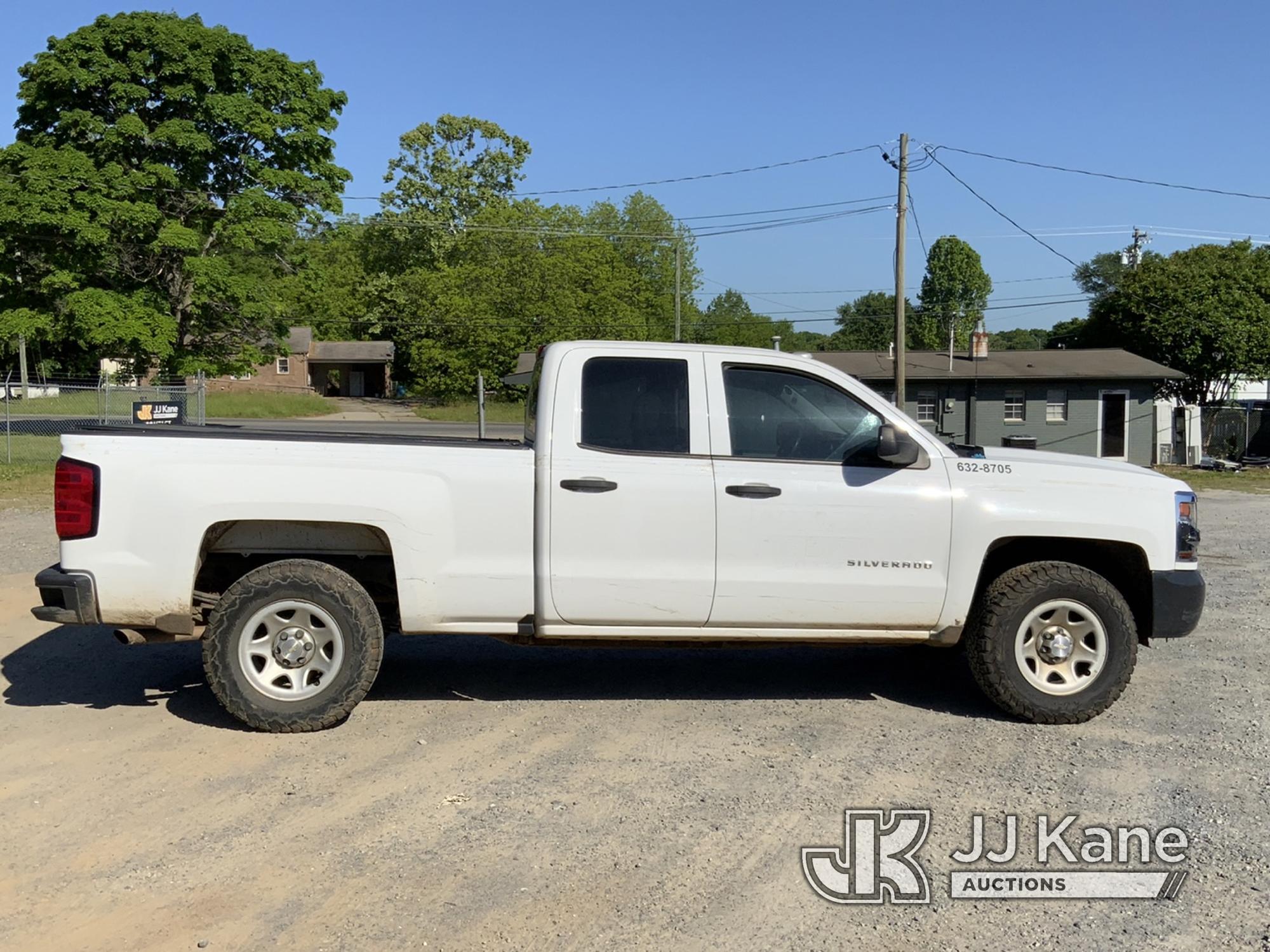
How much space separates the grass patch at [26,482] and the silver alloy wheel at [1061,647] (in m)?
16.1

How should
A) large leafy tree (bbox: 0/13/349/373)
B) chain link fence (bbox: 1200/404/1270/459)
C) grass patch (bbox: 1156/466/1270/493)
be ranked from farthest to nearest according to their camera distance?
chain link fence (bbox: 1200/404/1270/459) → large leafy tree (bbox: 0/13/349/373) → grass patch (bbox: 1156/466/1270/493)

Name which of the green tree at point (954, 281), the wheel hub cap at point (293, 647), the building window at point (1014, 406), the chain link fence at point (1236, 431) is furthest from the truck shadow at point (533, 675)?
the green tree at point (954, 281)

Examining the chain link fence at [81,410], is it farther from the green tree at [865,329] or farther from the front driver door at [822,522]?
the green tree at [865,329]

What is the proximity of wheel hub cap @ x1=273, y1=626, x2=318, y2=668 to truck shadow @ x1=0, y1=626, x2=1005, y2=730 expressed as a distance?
506 mm

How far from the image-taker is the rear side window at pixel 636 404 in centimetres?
554

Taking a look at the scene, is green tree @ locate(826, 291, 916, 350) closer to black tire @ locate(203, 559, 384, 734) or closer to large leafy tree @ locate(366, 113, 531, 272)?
large leafy tree @ locate(366, 113, 531, 272)

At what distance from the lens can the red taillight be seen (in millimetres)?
5211

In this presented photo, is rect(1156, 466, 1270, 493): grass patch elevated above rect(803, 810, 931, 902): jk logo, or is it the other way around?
rect(1156, 466, 1270, 493): grass patch

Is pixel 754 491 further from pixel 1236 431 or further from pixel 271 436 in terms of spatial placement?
pixel 1236 431

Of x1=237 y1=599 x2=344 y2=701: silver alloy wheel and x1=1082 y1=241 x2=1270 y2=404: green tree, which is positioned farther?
x1=1082 y1=241 x2=1270 y2=404: green tree

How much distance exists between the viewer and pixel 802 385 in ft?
18.7

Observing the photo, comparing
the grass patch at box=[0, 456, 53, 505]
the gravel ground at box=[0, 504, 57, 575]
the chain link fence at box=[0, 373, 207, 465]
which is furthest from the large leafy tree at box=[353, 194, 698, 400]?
the gravel ground at box=[0, 504, 57, 575]

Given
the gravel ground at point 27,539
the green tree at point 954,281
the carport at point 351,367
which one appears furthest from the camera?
the green tree at point 954,281

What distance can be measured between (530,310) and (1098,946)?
52049mm
